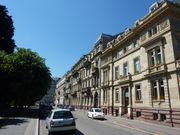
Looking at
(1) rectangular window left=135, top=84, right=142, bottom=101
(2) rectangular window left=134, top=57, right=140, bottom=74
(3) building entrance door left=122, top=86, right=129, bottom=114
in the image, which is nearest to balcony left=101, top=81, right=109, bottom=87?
Answer: (3) building entrance door left=122, top=86, right=129, bottom=114

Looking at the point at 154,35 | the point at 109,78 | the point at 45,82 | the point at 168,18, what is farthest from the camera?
the point at 109,78

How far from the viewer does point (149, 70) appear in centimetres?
2452

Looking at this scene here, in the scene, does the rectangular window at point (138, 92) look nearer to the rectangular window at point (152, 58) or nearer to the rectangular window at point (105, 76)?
the rectangular window at point (152, 58)

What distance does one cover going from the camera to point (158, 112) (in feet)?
73.3

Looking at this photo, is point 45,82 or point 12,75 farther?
point 45,82

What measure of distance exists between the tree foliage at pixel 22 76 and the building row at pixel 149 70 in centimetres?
1333

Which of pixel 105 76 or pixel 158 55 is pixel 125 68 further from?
pixel 158 55

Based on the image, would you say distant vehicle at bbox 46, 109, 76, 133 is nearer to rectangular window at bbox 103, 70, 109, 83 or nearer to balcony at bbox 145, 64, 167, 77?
balcony at bbox 145, 64, 167, 77

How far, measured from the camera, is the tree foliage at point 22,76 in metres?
32.2

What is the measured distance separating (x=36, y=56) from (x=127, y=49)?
16641 millimetres

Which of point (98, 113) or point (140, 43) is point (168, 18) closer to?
point (140, 43)

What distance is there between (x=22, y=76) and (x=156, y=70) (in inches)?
852

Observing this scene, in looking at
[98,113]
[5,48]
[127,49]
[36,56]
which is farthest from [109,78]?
[5,48]

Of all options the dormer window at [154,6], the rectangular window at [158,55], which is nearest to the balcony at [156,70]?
the rectangular window at [158,55]
